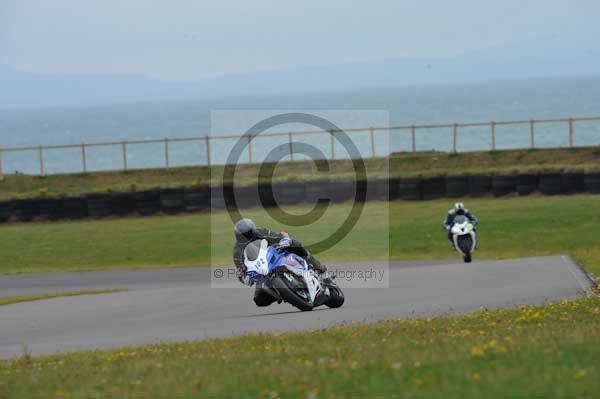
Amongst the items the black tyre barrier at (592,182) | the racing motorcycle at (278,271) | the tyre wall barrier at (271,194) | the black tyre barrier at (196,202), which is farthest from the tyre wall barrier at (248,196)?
the racing motorcycle at (278,271)

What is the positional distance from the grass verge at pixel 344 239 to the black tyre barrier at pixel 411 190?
0.32 meters

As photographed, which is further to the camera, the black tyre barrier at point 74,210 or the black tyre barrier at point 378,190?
the black tyre barrier at point 74,210

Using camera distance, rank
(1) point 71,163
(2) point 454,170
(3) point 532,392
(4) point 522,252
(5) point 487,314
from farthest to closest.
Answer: (1) point 71,163, (2) point 454,170, (4) point 522,252, (5) point 487,314, (3) point 532,392

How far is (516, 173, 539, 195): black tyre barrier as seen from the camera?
35.4 meters

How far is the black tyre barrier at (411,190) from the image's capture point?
35800 mm

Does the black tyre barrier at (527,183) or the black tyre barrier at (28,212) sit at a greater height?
the black tyre barrier at (527,183)

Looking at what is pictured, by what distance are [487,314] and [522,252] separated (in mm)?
14820

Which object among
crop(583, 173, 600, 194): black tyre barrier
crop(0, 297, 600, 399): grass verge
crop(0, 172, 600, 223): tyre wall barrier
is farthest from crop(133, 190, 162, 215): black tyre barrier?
crop(0, 297, 600, 399): grass verge

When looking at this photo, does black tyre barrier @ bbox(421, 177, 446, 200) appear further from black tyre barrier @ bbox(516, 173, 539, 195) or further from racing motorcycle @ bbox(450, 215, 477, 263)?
racing motorcycle @ bbox(450, 215, 477, 263)

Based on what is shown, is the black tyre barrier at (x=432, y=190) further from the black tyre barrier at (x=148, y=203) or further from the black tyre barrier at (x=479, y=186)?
the black tyre barrier at (x=148, y=203)

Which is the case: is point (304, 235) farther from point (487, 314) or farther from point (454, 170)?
point (487, 314)

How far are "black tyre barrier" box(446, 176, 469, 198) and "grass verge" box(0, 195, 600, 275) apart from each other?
0.43 meters

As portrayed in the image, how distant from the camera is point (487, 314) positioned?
13539mm

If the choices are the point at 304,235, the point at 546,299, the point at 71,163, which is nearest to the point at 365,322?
the point at 546,299
